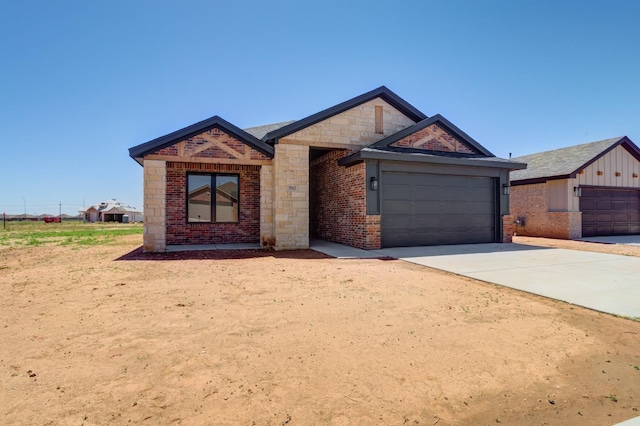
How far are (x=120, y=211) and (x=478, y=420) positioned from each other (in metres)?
62.9

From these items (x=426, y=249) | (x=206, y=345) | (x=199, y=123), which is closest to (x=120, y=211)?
(x=199, y=123)

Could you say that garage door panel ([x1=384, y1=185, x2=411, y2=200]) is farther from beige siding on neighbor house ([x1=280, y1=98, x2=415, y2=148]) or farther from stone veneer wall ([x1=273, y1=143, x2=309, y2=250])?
stone veneer wall ([x1=273, y1=143, x2=309, y2=250])

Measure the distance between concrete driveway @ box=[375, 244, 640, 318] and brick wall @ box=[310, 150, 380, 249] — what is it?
1038 mm

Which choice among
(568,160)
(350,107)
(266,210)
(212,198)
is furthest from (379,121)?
(568,160)

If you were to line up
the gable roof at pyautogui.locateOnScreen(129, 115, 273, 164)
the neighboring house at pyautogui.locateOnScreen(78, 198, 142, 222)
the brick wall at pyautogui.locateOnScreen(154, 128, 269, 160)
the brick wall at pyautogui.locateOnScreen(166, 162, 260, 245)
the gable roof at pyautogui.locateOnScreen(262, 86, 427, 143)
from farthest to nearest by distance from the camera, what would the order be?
the neighboring house at pyautogui.locateOnScreen(78, 198, 142, 222), the brick wall at pyautogui.locateOnScreen(166, 162, 260, 245), the gable roof at pyautogui.locateOnScreen(262, 86, 427, 143), the brick wall at pyautogui.locateOnScreen(154, 128, 269, 160), the gable roof at pyautogui.locateOnScreen(129, 115, 273, 164)

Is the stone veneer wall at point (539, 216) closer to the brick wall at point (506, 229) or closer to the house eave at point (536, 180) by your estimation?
the house eave at point (536, 180)

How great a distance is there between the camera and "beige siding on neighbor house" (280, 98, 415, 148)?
12.2 metres

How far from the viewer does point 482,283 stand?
6.36 meters

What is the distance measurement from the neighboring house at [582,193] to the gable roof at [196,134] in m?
14.3

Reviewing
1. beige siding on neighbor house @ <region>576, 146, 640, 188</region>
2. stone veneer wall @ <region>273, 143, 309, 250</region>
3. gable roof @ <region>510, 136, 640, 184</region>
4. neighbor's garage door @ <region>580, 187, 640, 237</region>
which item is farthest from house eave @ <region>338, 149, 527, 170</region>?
neighbor's garage door @ <region>580, 187, 640, 237</region>

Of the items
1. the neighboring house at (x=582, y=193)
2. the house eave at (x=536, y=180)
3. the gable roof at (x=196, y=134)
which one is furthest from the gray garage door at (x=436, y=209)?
the neighboring house at (x=582, y=193)

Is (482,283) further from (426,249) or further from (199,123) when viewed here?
(199,123)

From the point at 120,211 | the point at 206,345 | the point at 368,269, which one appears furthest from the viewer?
the point at 120,211

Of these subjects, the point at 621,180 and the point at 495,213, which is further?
the point at 621,180
